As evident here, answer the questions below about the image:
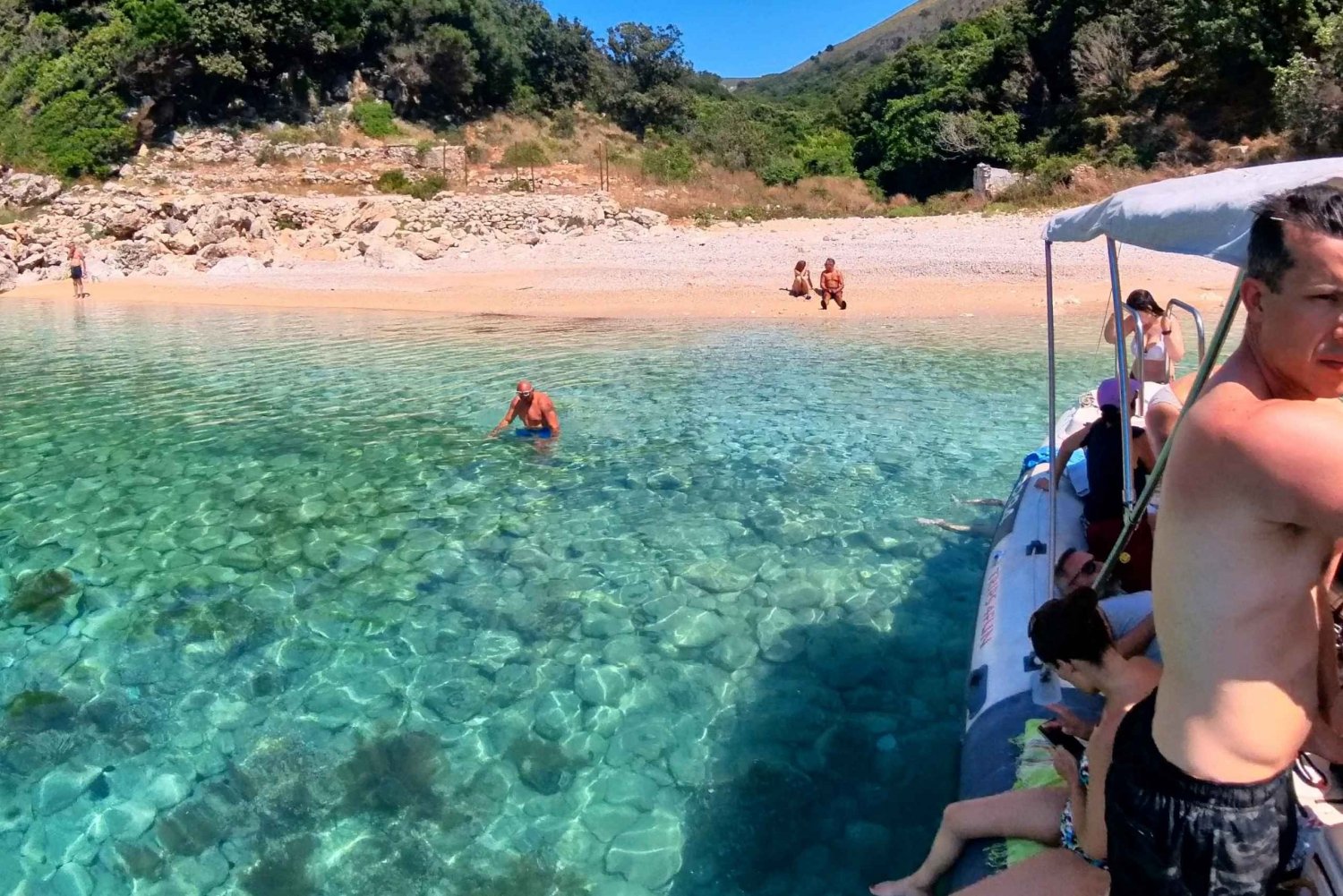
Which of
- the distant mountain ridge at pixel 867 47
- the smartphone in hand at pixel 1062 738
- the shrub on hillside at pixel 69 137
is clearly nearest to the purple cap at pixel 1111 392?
the smartphone in hand at pixel 1062 738

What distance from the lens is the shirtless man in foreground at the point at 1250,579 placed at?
4.20ft

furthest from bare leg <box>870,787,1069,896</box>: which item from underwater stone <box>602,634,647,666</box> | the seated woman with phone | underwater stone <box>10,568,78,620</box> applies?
underwater stone <box>10,568,78,620</box>

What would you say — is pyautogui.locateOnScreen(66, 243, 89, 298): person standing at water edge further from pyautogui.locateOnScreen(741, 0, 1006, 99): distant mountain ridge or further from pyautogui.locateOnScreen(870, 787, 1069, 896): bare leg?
pyautogui.locateOnScreen(741, 0, 1006, 99): distant mountain ridge

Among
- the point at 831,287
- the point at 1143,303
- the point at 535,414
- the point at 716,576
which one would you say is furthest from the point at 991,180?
the point at 716,576

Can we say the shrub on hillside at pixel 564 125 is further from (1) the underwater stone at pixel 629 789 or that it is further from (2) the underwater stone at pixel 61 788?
(1) the underwater stone at pixel 629 789

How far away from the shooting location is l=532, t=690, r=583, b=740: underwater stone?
12.4 ft

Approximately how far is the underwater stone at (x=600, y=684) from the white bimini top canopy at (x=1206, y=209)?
268cm

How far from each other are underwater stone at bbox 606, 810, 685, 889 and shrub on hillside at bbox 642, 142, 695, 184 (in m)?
27.8

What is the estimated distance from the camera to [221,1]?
109 feet

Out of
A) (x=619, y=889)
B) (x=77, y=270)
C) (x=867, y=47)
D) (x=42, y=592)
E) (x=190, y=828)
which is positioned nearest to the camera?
(x=619, y=889)

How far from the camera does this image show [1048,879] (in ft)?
7.13

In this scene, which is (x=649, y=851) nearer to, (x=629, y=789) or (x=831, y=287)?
(x=629, y=789)

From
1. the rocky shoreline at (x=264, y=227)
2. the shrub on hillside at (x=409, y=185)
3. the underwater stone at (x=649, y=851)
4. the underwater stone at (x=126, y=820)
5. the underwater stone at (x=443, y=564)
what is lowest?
the underwater stone at (x=649, y=851)

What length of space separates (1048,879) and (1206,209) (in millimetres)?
1587
